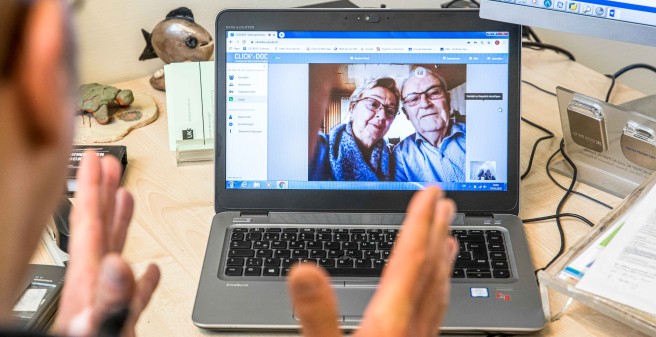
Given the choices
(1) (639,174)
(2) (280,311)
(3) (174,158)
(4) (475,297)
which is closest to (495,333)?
(4) (475,297)

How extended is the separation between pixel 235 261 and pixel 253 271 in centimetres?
3

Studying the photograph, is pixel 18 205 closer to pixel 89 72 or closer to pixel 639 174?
pixel 639 174

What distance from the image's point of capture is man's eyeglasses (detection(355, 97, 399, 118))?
97 cm

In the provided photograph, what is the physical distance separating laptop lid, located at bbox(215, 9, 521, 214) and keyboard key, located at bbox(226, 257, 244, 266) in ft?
0.33

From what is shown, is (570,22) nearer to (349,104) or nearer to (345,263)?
(349,104)

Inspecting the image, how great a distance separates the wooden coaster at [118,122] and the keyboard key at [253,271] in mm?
410

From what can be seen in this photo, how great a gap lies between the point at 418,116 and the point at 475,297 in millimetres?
255

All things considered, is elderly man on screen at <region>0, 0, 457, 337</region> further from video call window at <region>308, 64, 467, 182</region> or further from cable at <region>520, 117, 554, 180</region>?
cable at <region>520, 117, 554, 180</region>

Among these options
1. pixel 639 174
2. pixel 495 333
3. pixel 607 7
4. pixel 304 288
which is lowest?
pixel 495 333

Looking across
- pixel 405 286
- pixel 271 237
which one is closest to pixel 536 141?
pixel 271 237

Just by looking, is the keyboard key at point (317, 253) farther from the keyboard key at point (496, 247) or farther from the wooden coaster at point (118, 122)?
the wooden coaster at point (118, 122)

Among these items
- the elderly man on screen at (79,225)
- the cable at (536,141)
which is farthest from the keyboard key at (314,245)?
the elderly man on screen at (79,225)

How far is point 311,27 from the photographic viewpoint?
98 cm

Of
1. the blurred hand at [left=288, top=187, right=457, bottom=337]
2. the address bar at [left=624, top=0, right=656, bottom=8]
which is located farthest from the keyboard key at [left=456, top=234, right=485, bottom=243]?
the blurred hand at [left=288, top=187, right=457, bottom=337]
